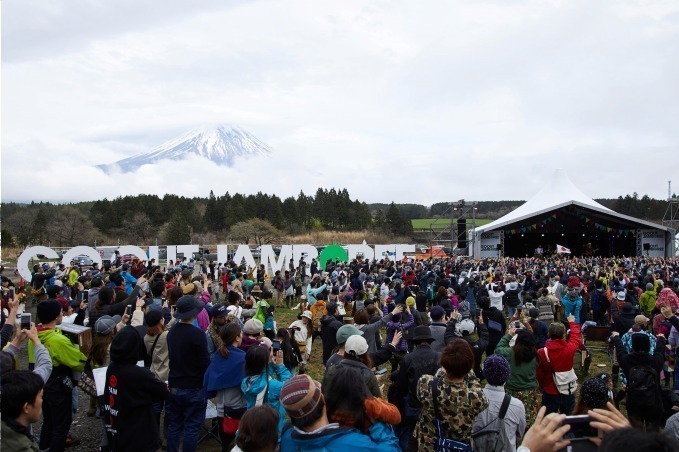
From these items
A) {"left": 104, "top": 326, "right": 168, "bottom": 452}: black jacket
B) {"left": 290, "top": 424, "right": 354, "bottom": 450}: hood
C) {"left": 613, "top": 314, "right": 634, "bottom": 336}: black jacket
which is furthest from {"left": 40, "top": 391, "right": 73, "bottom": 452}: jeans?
{"left": 613, "top": 314, "right": 634, "bottom": 336}: black jacket

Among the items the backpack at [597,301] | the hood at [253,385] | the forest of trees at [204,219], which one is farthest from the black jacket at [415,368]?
the forest of trees at [204,219]

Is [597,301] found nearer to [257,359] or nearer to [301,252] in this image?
[257,359]

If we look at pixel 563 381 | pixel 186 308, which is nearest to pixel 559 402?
pixel 563 381

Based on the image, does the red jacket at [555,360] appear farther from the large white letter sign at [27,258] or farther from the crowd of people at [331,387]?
the large white letter sign at [27,258]

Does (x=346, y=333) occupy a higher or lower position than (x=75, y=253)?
lower

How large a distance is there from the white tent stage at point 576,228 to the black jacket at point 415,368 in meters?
26.5

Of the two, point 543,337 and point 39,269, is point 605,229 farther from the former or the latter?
point 39,269

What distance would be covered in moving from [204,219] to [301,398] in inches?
2242

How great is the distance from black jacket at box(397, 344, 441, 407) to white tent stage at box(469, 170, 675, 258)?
2654 centimetres

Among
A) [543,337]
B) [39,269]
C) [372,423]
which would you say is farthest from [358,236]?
[372,423]

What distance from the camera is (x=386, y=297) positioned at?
36.2 ft

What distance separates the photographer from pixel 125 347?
11.4ft

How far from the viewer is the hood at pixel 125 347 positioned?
3.49 metres

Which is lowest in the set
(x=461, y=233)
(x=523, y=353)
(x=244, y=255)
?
(x=523, y=353)
